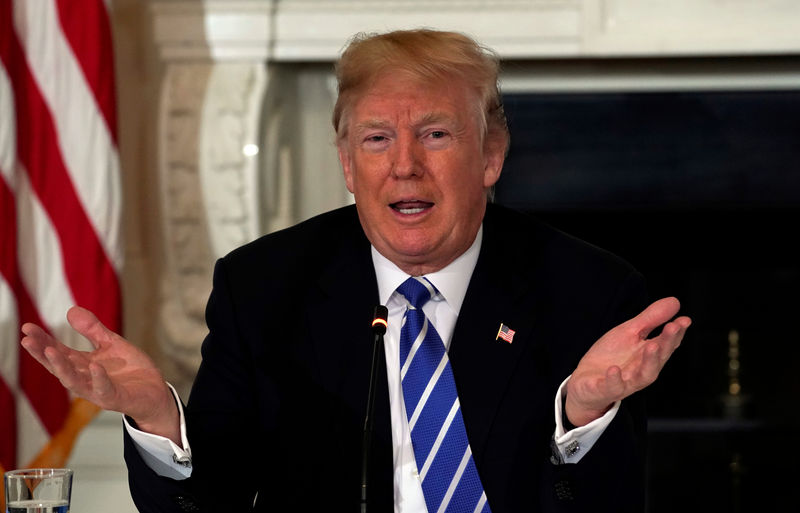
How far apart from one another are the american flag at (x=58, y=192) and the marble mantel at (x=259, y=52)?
491mm

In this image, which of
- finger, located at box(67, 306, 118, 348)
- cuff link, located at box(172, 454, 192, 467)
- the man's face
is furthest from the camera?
the man's face

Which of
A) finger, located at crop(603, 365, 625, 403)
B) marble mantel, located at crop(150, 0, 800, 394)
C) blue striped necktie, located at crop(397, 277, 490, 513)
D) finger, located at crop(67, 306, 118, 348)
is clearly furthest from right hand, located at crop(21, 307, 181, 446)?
marble mantel, located at crop(150, 0, 800, 394)

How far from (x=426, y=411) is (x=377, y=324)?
35cm

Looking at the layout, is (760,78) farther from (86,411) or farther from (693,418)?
(86,411)

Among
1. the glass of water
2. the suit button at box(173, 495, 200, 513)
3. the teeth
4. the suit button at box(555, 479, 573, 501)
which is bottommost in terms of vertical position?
the suit button at box(173, 495, 200, 513)

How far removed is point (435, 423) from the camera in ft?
6.23

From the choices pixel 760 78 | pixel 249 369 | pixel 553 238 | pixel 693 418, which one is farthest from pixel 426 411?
pixel 693 418

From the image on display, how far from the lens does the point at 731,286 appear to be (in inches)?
178

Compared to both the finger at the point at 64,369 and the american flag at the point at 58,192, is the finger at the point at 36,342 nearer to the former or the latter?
the finger at the point at 64,369

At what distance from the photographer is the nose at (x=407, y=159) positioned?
1.93 meters

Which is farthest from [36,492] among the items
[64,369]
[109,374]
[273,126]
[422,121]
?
[273,126]

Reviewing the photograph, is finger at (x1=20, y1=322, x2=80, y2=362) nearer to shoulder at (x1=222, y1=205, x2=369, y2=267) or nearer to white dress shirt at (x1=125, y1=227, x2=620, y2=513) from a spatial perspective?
white dress shirt at (x1=125, y1=227, x2=620, y2=513)

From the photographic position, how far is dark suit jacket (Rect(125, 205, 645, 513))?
1889 millimetres

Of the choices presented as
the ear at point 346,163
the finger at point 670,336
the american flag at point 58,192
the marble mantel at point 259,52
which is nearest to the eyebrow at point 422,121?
the ear at point 346,163
